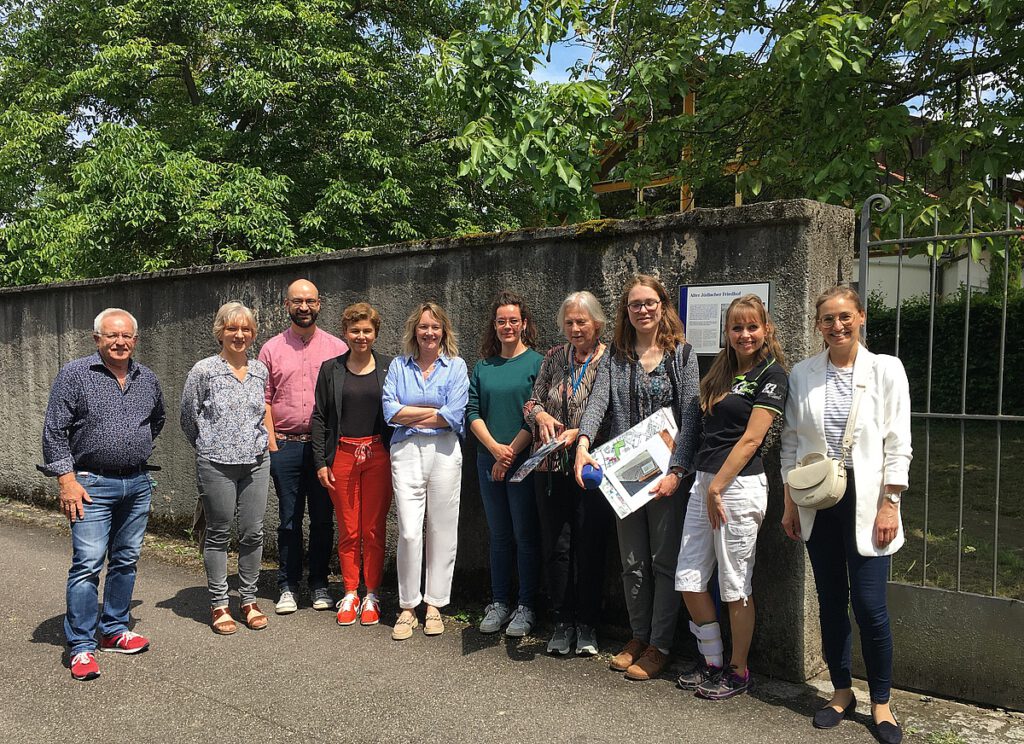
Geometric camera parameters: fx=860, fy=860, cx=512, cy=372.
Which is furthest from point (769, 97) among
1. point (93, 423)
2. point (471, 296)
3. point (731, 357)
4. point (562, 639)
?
point (93, 423)

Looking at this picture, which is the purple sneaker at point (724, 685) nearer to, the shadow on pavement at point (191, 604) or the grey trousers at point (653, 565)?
the grey trousers at point (653, 565)

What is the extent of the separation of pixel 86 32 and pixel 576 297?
46.5 ft

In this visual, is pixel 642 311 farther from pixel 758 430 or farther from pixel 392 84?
pixel 392 84

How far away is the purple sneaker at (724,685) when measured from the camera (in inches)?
152

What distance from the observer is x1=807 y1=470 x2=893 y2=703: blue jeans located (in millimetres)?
3469

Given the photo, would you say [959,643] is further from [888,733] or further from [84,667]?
[84,667]

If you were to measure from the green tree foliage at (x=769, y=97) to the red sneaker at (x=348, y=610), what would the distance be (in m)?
3.13

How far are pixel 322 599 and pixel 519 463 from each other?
166cm

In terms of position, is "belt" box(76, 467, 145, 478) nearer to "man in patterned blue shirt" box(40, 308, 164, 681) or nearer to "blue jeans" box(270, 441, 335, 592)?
"man in patterned blue shirt" box(40, 308, 164, 681)

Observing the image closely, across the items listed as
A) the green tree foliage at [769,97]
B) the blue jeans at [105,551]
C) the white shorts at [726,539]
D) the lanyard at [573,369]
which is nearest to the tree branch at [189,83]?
the green tree foliage at [769,97]

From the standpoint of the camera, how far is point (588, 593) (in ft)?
14.6

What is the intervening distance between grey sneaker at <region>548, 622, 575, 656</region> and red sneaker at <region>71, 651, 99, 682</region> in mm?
2246

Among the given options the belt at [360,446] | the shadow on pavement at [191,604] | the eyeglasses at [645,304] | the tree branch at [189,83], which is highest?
the tree branch at [189,83]

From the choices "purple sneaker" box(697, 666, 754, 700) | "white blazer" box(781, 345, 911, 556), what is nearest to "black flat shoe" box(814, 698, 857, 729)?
"purple sneaker" box(697, 666, 754, 700)
